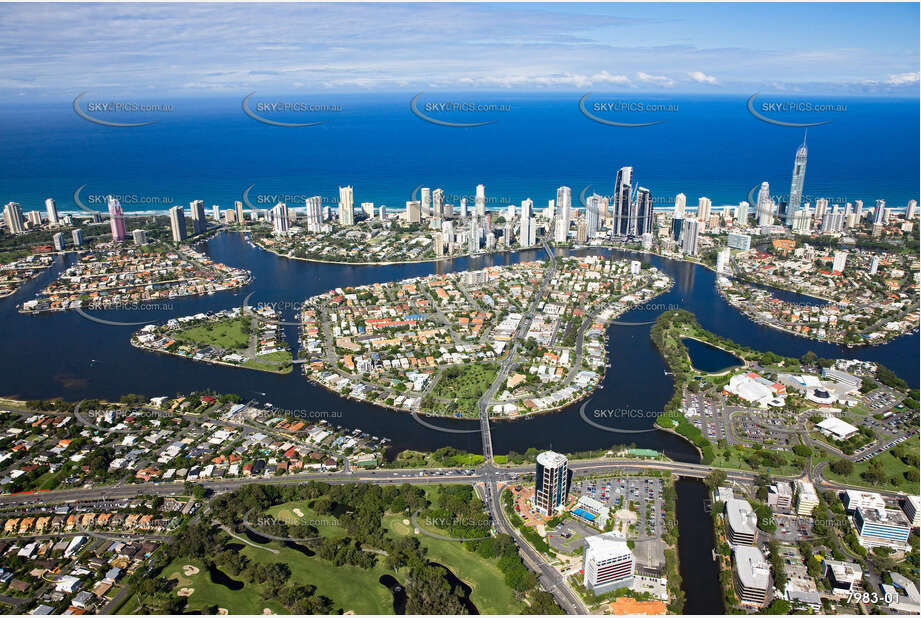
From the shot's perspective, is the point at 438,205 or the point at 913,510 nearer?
the point at 913,510

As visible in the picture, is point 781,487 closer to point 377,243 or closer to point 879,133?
point 377,243

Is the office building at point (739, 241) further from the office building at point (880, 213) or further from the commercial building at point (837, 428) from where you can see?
the commercial building at point (837, 428)

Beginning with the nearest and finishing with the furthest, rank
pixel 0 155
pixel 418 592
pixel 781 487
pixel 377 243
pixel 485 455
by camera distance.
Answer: pixel 418 592
pixel 781 487
pixel 485 455
pixel 377 243
pixel 0 155

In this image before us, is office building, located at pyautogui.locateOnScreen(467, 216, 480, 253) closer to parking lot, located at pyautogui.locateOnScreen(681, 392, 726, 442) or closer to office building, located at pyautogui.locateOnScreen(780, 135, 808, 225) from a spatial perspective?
parking lot, located at pyautogui.locateOnScreen(681, 392, 726, 442)

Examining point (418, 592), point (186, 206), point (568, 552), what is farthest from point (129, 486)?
point (186, 206)

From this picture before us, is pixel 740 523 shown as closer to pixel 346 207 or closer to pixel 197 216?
pixel 346 207

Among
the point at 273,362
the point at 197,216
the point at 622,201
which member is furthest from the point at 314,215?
the point at 273,362

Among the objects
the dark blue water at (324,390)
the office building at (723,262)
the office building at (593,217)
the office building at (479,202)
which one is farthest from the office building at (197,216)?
the office building at (723,262)
